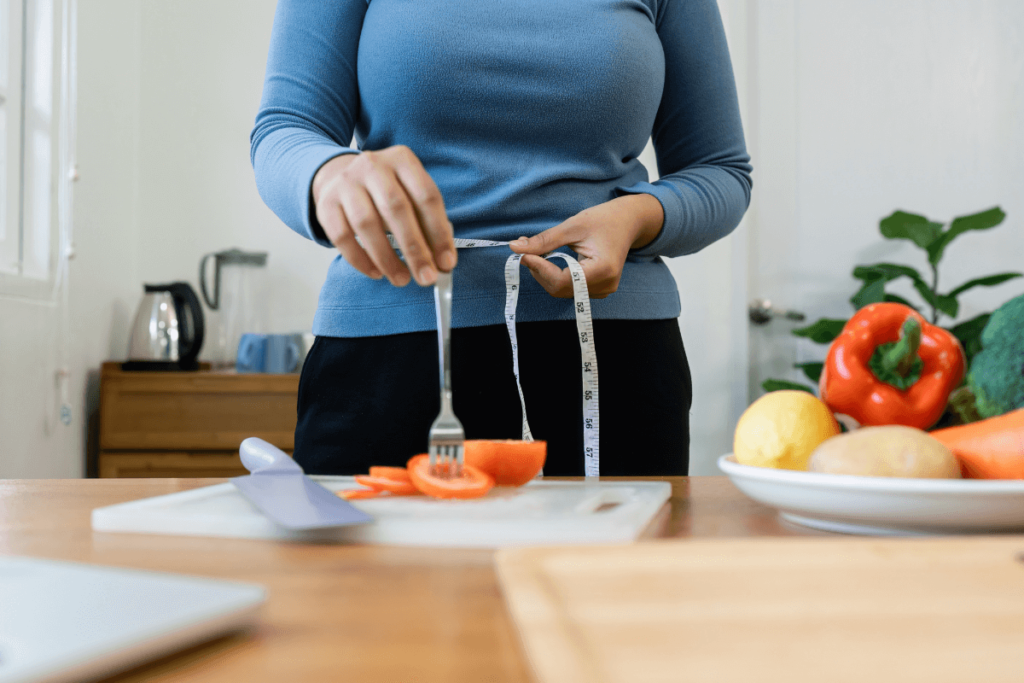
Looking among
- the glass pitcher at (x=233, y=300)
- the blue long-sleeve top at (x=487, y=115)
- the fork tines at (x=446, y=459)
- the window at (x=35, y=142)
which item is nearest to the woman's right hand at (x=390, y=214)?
the fork tines at (x=446, y=459)

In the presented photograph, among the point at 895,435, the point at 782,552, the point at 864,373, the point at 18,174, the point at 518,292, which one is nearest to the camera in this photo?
the point at 782,552

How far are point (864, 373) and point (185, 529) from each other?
520mm

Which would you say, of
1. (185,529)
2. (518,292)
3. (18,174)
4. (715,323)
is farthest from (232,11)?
(185,529)

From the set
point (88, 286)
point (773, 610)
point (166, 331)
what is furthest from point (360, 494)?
point (88, 286)

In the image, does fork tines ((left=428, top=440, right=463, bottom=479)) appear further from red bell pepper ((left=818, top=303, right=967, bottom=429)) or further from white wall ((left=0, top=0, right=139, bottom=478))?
white wall ((left=0, top=0, right=139, bottom=478))

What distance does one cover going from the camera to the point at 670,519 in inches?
24.2

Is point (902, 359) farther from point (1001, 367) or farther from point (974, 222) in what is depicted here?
point (974, 222)

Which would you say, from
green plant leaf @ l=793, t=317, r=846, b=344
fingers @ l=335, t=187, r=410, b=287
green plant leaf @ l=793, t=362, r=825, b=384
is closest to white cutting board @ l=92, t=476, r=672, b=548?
fingers @ l=335, t=187, r=410, b=287

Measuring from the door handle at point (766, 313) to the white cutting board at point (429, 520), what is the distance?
2.16m

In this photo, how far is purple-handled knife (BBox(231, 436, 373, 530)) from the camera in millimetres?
516

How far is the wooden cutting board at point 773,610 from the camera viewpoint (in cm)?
28

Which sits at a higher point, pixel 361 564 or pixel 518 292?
pixel 518 292

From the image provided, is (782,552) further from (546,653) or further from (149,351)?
(149,351)

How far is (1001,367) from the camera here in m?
0.57
